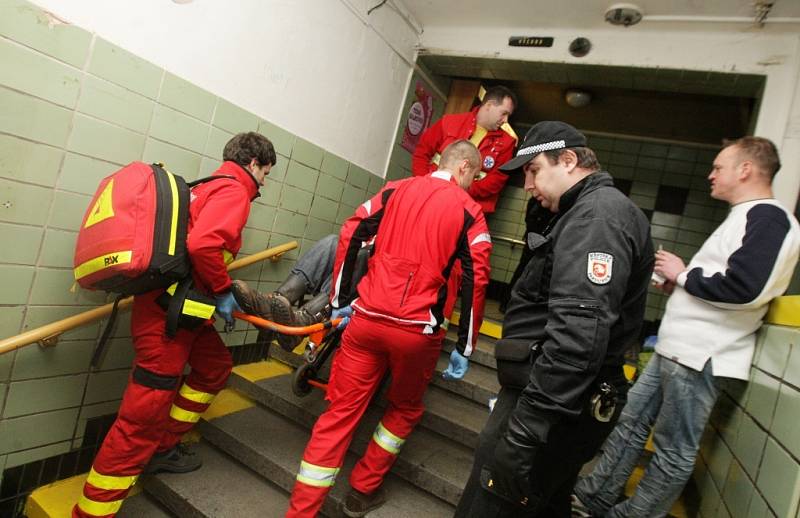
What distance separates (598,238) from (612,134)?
15.7 feet

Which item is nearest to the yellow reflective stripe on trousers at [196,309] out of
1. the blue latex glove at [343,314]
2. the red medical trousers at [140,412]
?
the red medical trousers at [140,412]

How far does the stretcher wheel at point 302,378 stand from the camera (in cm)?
242

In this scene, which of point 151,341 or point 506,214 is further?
point 506,214

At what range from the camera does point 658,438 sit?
1841 mm

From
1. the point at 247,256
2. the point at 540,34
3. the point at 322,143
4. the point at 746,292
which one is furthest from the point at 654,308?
the point at 247,256

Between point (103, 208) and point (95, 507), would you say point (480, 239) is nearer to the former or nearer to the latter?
point (103, 208)

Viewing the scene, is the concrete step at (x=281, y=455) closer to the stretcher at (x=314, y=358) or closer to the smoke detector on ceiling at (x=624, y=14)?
the stretcher at (x=314, y=358)

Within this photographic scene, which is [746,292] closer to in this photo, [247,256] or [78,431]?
[247,256]

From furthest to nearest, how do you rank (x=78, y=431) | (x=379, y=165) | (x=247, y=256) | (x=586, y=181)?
(x=379, y=165)
(x=247, y=256)
(x=78, y=431)
(x=586, y=181)

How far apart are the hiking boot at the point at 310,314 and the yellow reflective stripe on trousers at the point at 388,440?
0.77 m

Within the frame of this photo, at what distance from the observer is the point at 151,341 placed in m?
1.84

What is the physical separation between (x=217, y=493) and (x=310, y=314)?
1.02m

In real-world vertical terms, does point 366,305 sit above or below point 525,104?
below

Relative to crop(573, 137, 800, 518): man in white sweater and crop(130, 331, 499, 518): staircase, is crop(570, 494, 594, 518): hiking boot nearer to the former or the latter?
crop(573, 137, 800, 518): man in white sweater
